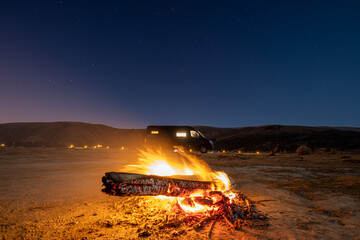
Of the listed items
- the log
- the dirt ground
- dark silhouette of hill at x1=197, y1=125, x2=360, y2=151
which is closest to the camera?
the log

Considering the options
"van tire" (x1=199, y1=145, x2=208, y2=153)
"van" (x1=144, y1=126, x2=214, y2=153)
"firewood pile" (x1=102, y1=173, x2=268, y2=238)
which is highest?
"van" (x1=144, y1=126, x2=214, y2=153)

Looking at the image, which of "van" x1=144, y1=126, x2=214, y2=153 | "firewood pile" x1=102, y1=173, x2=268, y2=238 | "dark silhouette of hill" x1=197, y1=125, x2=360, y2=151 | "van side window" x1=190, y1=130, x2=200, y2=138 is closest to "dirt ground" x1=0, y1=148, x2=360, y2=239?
"firewood pile" x1=102, y1=173, x2=268, y2=238

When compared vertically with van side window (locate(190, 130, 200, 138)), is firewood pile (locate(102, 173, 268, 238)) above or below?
below

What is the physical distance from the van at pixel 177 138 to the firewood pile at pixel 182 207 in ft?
16.0

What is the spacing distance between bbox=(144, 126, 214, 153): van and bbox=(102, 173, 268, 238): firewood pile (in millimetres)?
4873

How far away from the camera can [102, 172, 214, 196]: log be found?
3104mm

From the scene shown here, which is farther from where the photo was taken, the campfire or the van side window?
the van side window

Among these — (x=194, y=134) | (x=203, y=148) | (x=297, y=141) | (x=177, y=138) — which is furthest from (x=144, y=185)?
(x=297, y=141)

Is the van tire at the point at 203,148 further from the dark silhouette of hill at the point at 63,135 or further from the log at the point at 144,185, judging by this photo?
the dark silhouette of hill at the point at 63,135

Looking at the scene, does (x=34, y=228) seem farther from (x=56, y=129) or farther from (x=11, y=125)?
(x=11, y=125)

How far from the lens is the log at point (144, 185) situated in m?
3.10

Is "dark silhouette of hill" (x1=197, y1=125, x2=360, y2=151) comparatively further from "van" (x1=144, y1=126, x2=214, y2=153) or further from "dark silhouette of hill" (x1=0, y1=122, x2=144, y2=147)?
"dark silhouette of hill" (x1=0, y1=122, x2=144, y2=147)

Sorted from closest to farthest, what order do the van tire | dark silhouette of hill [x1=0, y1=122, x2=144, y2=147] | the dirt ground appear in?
the dirt ground → the van tire → dark silhouette of hill [x1=0, y1=122, x2=144, y2=147]

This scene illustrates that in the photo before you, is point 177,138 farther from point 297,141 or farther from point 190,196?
point 297,141
